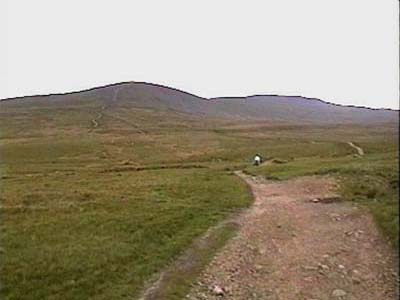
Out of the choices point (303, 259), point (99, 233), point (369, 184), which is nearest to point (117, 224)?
point (99, 233)

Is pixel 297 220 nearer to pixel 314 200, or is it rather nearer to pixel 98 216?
pixel 314 200

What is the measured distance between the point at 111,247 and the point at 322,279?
22.8 ft

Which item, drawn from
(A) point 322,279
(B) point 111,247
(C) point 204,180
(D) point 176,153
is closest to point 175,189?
(C) point 204,180

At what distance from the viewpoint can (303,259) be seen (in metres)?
16.5

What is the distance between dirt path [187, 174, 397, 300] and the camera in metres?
14.0

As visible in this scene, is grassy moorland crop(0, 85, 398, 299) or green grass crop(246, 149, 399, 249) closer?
grassy moorland crop(0, 85, 398, 299)

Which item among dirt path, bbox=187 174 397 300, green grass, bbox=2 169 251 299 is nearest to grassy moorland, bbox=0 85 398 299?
green grass, bbox=2 169 251 299

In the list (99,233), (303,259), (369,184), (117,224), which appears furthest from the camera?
(369,184)

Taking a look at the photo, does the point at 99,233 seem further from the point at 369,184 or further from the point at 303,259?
the point at 369,184

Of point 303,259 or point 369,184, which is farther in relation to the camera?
point 369,184

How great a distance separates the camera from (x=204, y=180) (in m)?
36.9

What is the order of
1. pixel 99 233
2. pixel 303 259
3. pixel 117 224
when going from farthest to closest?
pixel 117 224 < pixel 99 233 < pixel 303 259

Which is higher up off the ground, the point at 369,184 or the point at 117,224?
the point at 117,224

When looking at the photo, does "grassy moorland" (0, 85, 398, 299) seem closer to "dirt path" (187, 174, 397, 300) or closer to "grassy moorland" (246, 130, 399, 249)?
"grassy moorland" (246, 130, 399, 249)
